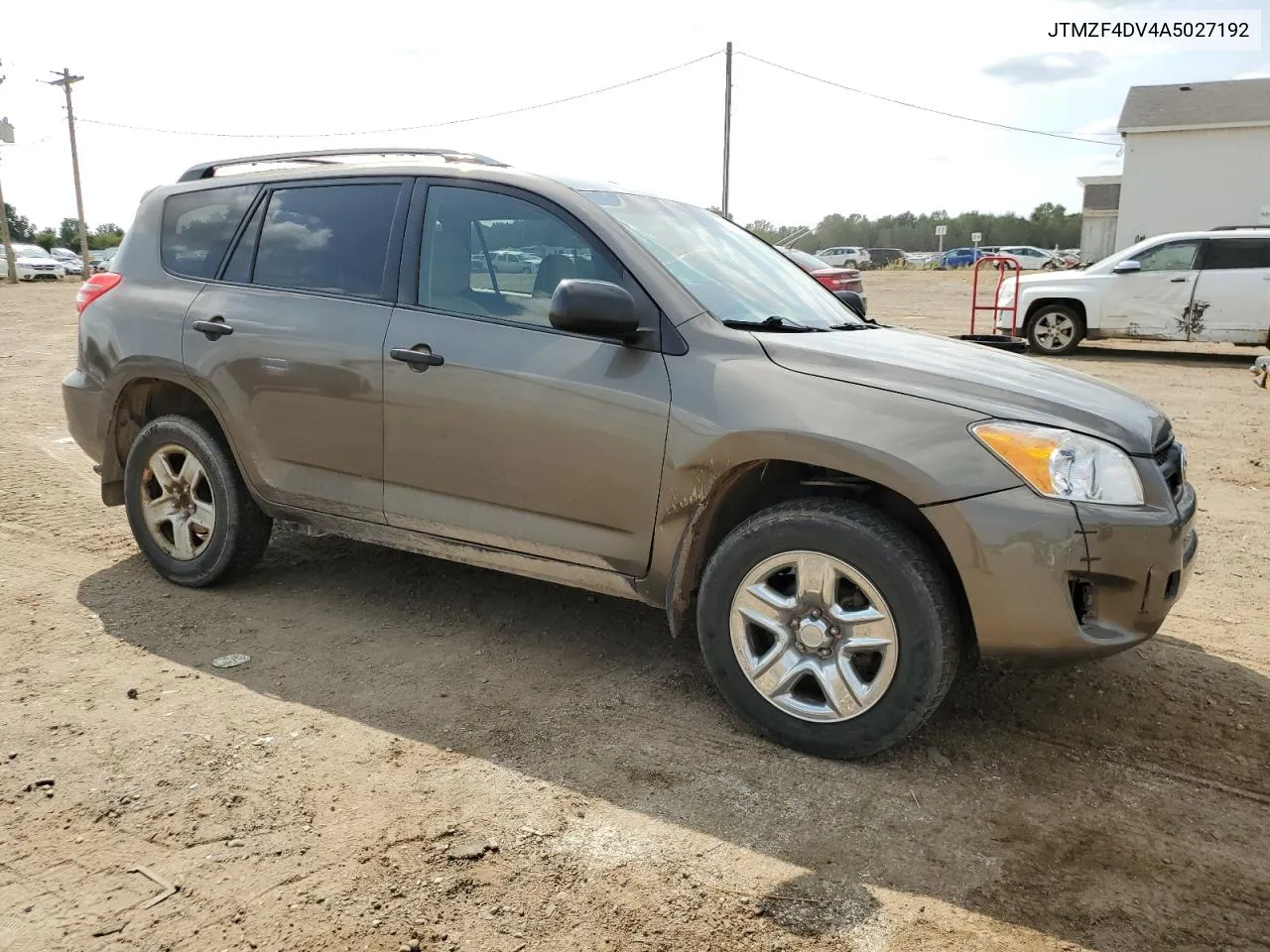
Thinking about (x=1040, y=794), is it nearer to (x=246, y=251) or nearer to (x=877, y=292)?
(x=246, y=251)

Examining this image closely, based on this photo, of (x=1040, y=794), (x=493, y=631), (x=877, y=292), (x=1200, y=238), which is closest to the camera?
(x=1040, y=794)

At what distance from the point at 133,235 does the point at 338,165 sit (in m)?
1.16

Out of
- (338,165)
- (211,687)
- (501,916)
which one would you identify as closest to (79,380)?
(338,165)

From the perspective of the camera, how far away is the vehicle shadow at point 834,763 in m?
2.60

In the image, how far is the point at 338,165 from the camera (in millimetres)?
4348

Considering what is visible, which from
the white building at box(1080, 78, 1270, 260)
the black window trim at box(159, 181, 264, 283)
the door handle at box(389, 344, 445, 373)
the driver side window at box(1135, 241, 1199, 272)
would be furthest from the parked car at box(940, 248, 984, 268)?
the door handle at box(389, 344, 445, 373)

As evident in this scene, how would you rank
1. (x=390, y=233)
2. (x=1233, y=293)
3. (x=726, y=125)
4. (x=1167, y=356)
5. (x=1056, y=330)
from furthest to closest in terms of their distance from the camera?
(x=726, y=125), (x=1167, y=356), (x=1056, y=330), (x=1233, y=293), (x=390, y=233)

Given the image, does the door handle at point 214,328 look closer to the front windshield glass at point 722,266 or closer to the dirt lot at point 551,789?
the dirt lot at point 551,789

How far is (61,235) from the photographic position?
218ft

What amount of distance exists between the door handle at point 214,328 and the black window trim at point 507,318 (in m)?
0.88

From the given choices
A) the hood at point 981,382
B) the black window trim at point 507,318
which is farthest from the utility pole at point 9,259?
the hood at point 981,382

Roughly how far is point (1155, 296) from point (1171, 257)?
0.52 meters

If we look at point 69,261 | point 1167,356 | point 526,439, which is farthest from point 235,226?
point 69,261

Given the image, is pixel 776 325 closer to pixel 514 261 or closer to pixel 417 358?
pixel 514 261
